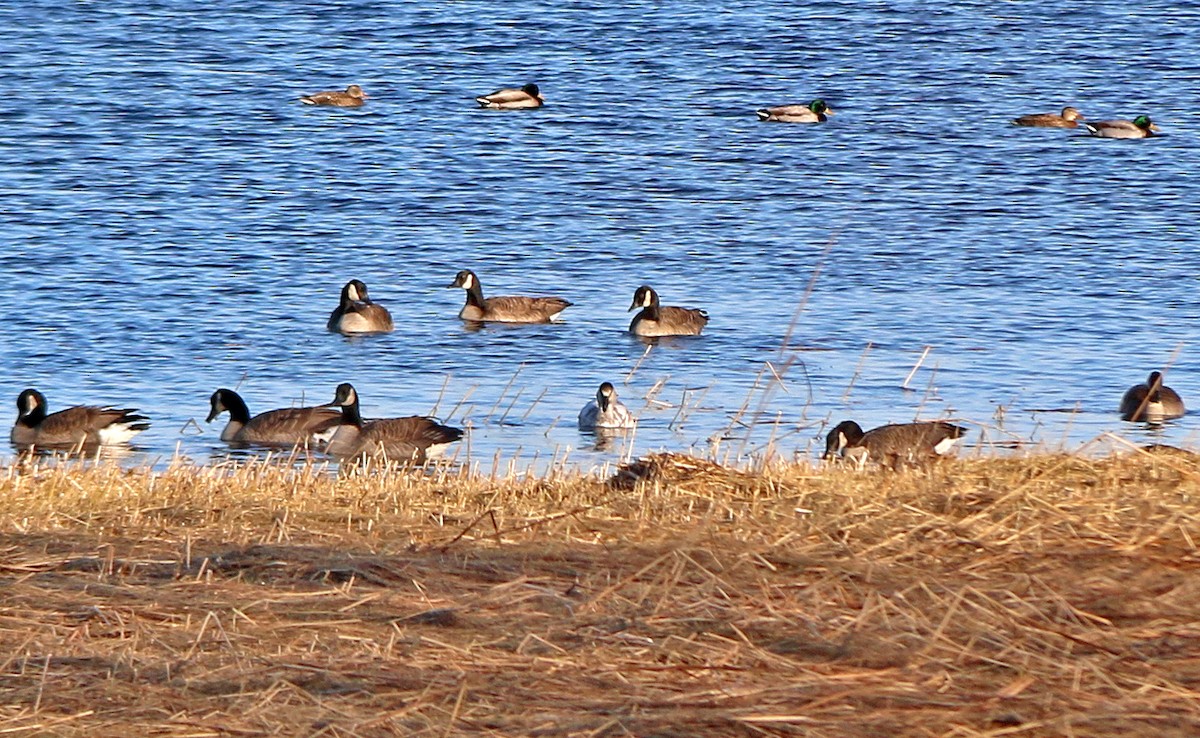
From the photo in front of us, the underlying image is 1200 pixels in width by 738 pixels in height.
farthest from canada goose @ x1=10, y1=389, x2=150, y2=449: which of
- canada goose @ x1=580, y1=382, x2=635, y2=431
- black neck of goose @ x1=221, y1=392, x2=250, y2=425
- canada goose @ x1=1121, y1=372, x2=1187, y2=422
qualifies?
canada goose @ x1=1121, y1=372, x2=1187, y2=422

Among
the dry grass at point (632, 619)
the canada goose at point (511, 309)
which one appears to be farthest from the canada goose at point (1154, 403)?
the dry grass at point (632, 619)

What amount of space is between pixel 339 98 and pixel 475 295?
59.4 feet

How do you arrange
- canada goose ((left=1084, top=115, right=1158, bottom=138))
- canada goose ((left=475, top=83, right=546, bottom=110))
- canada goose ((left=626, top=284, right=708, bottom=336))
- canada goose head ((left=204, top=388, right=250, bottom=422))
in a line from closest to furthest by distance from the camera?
1. canada goose head ((left=204, top=388, right=250, bottom=422))
2. canada goose ((left=626, top=284, right=708, bottom=336))
3. canada goose ((left=1084, top=115, right=1158, bottom=138))
4. canada goose ((left=475, top=83, right=546, bottom=110))

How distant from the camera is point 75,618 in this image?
5.28m

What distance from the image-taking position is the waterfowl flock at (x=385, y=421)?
1473cm

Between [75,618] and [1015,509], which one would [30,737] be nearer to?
[75,618]

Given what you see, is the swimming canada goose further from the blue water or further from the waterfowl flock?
the blue water

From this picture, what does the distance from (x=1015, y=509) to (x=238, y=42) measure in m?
44.5

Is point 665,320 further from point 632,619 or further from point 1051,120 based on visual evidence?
point 1051,120

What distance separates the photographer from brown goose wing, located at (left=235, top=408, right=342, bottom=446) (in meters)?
17.7

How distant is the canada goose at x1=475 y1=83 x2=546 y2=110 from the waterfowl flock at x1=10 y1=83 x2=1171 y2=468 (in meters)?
18.0

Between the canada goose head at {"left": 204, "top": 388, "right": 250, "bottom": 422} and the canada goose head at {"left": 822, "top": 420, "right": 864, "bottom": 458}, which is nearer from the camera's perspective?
the canada goose head at {"left": 822, "top": 420, "right": 864, "bottom": 458}

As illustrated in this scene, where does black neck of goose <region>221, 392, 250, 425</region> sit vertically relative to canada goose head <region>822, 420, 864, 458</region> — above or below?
below

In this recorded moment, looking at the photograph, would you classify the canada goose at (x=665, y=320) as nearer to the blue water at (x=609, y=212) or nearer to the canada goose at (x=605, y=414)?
the blue water at (x=609, y=212)
